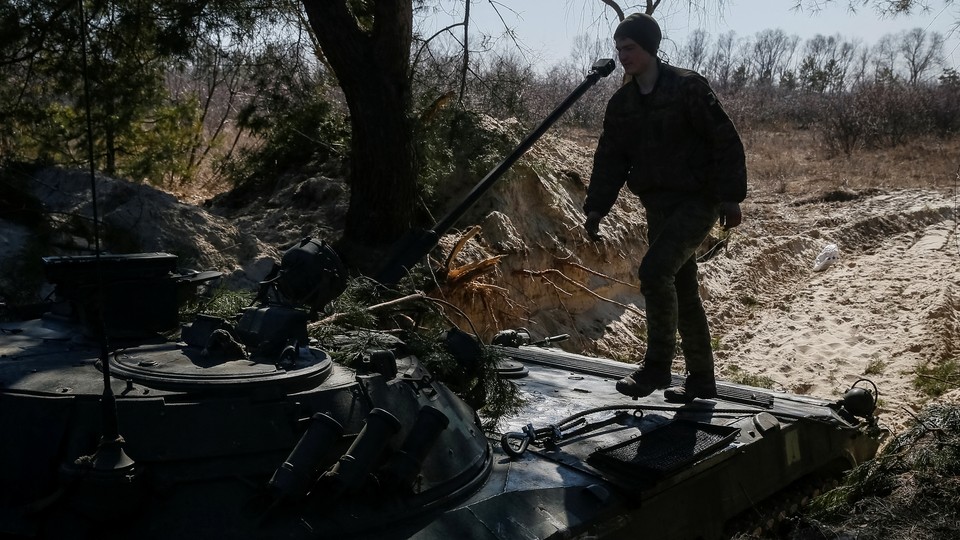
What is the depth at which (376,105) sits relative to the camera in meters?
8.10

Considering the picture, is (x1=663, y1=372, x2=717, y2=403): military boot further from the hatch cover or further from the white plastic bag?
the white plastic bag

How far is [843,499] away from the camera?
16.6 ft

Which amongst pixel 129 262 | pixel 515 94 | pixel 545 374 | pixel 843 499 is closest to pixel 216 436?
pixel 129 262

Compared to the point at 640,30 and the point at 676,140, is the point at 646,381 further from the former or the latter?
the point at 640,30

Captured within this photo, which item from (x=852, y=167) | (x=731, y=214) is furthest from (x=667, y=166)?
(x=852, y=167)

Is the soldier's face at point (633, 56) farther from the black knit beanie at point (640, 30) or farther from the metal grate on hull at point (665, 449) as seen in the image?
the metal grate on hull at point (665, 449)

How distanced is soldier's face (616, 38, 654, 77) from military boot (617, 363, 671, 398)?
1.36m

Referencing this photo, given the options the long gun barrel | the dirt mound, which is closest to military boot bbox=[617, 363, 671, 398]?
the long gun barrel

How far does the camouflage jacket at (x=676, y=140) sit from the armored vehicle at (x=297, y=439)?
0.28 meters

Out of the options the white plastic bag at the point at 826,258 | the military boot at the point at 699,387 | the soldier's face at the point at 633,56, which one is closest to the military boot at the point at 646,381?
the military boot at the point at 699,387

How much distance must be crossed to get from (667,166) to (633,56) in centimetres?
52

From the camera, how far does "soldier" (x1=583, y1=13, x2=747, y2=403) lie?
15.1 ft

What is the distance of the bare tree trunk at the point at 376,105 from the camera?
311 inches

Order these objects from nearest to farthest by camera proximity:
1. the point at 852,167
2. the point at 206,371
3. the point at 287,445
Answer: the point at 287,445, the point at 206,371, the point at 852,167
